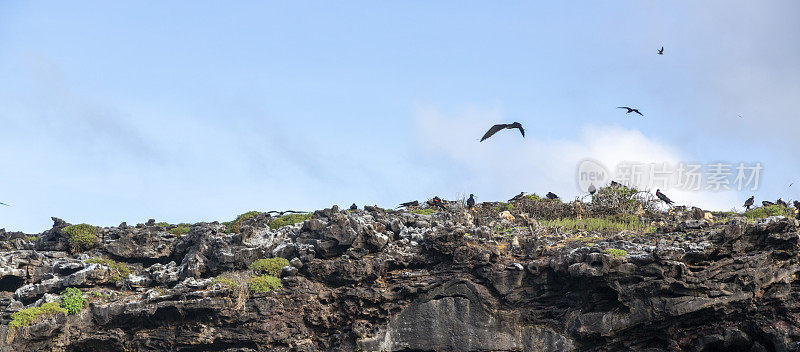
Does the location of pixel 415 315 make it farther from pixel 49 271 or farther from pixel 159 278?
pixel 49 271

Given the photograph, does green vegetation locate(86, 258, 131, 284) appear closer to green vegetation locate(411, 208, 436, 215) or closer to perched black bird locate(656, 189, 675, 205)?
green vegetation locate(411, 208, 436, 215)

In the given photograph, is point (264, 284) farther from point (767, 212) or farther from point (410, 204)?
point (767, 212)

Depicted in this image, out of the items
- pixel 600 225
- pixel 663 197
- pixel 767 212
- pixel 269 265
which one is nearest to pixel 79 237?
pixel 269 265

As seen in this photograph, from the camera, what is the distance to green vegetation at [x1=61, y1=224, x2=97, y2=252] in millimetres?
33219

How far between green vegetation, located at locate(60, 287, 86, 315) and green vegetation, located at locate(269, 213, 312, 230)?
8465 millimetres

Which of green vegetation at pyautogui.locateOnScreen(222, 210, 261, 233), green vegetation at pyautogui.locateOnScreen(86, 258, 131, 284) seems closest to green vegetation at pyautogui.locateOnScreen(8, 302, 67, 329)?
green vegetation at pyautogui.locateOnScreen(86, 258, 131, 284)

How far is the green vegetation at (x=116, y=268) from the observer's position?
3003 cm

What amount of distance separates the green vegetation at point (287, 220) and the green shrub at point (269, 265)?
4413 millimetres

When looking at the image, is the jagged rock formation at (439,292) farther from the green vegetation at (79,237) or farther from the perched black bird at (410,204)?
the perched black bird at (410,204)

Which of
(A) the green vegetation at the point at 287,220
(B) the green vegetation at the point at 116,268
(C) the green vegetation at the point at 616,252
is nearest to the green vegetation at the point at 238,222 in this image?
(A) the green vegetation at the point at 287,220

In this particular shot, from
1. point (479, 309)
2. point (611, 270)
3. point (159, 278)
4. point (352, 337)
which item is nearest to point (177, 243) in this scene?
point (159, 278)

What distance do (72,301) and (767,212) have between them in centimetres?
2957

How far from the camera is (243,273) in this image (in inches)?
1128

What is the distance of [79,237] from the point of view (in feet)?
109
